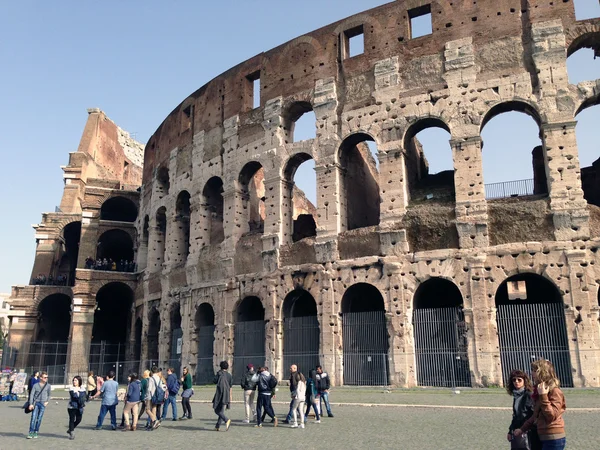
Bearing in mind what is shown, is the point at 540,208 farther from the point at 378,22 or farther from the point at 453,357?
the point at 378,22

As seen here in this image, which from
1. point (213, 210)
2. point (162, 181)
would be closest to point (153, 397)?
point (213, 210)

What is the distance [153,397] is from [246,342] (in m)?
9.30

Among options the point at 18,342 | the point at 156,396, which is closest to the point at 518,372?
the point at 156,396

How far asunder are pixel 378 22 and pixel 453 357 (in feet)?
34.4

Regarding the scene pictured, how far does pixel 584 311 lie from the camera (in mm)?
13688

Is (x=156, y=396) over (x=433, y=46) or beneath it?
beneath

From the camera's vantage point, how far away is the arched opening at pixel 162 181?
25.4 m

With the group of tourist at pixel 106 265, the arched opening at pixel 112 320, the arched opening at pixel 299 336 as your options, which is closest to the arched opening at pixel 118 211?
the group of tourist at pixel 106 265

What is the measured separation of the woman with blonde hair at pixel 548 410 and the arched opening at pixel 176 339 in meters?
18.1

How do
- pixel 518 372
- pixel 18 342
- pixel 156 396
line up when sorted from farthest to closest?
pixel 18 342 → pixel 156 396 → pixel 518 372

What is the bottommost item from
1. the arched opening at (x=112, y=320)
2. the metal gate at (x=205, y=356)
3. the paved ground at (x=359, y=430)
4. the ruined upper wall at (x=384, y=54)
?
the paved ground at (x=359, y=430)

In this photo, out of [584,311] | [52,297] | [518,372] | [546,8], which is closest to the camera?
[518,372]

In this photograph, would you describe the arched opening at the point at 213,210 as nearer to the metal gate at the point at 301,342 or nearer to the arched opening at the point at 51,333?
the metal gate at the point at 301,342

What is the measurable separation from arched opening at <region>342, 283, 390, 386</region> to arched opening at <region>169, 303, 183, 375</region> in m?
7.54
